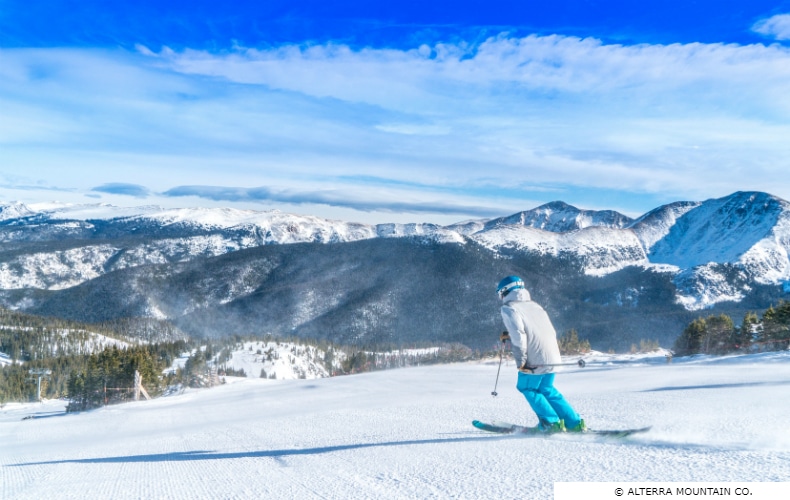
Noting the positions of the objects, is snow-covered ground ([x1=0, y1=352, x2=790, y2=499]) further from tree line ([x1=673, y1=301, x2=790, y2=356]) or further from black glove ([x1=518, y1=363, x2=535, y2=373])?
tree line ([x1=673, y1=301, x2=790, y2=356])

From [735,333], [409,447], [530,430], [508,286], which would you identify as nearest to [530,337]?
[508,286]

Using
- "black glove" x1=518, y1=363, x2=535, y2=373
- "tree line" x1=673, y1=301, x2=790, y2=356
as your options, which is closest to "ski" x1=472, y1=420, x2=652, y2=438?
"black glove" x1=518, y1=363, x2=535, y2=373

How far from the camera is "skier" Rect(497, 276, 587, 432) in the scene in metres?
6.16

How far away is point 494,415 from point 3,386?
276 feet

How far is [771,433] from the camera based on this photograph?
553 cm

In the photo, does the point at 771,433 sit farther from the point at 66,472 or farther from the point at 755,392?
the point at 66,472

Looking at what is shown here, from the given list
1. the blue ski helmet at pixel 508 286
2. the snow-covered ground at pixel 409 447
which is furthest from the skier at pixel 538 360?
the snow-covered ground at pixel 409 447

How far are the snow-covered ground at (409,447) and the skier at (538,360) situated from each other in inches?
15.0

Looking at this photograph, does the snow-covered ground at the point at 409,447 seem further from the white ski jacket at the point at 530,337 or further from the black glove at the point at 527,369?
the white ski jacket at the point at 530,337

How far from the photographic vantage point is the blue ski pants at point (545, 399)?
246 inches

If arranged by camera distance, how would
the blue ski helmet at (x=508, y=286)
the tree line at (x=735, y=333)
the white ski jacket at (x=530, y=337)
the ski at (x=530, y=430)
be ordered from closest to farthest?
the ski at (x=530, y=430) < the white ski jacket at (x=530, y=337) < the blue ski helmet at (x=508, y=286) < the tree line at (x=735, y=333)

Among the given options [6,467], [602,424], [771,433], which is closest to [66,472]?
[6,467]

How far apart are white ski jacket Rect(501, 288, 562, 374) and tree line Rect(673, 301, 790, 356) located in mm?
24040

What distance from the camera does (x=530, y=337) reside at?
20.4ft
